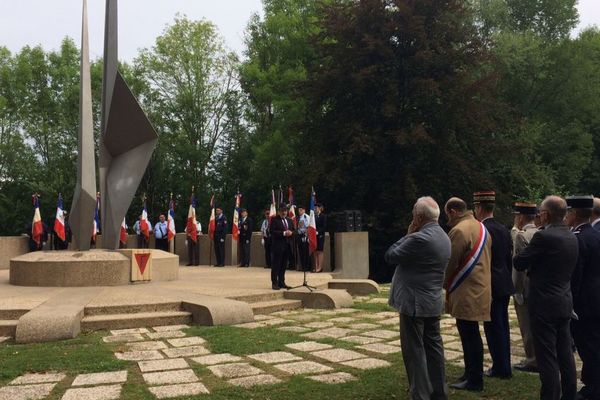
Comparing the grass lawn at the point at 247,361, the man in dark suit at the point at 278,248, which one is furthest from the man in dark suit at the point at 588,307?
the man in dark suit at the point at 278,248

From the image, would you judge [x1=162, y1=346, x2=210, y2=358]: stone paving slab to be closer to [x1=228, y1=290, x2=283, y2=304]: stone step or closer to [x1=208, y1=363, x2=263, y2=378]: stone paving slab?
[x1=208, y1=363, x2=263, y2=378]: stone paving slab

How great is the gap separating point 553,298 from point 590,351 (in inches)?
28.7

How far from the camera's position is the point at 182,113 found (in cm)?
3884

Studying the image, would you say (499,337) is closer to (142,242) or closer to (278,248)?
(278,248)

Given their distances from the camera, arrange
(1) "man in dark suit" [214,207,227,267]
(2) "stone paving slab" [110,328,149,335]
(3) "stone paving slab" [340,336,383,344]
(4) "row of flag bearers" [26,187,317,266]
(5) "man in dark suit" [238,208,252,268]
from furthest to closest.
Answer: (1) "man in dark suit" [214,207,227,267] → (5) "man in dark suit" [238,208,252,268] → (4) "row of flag bearers" [26,187,317,266] → (2) "stone paving slab" [110,328,149,335] → (3) "stone paving slab" [340,336,383,344]

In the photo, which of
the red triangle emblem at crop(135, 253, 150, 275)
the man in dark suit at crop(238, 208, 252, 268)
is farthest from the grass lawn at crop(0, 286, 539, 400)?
the man in dark suit at crop(238, 208, 252, 268)

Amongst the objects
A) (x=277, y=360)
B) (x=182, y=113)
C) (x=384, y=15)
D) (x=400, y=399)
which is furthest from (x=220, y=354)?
(x=182, y=113)

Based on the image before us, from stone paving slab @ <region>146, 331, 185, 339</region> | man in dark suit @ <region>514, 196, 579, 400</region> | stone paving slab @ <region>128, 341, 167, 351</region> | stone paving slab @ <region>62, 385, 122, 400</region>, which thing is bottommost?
stone paving slab @ <region>62, 385, 122, 400</region>

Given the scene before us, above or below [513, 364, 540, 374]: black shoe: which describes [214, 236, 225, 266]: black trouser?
above

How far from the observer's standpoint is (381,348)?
7.05 metres

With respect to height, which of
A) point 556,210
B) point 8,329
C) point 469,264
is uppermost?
point 556,210

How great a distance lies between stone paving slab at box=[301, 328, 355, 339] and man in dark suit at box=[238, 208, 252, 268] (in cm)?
1090

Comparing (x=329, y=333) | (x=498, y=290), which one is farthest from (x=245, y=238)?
(x=498, y=290)

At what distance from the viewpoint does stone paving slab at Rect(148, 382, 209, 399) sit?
5089 mm
